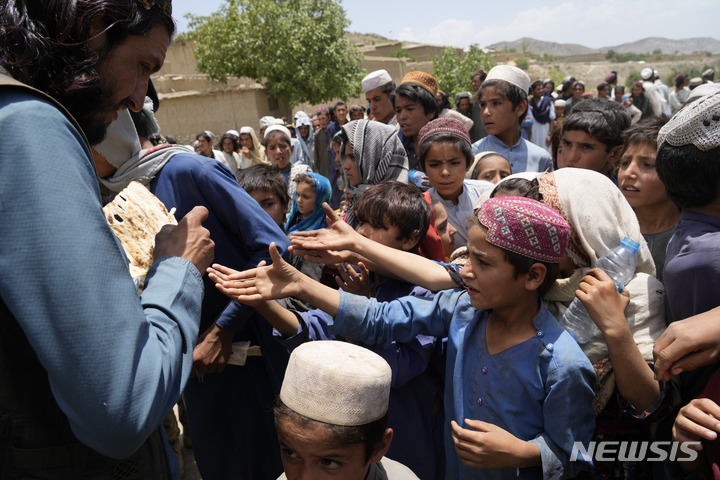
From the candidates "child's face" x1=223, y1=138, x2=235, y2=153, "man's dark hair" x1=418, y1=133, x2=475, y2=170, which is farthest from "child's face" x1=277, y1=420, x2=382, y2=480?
"child's face" x1=223, y1=138, x2=235, y2=153

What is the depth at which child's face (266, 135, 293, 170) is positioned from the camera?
6.33m

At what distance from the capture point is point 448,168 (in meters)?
3.27

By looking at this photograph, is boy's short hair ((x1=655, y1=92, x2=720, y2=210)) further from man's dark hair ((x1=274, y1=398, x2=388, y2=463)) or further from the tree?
the tree

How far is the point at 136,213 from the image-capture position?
1.52 m

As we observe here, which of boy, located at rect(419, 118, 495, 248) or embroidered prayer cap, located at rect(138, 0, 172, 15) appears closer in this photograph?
embroidered prayer cap, located at rect(138, 0, 172, 15)

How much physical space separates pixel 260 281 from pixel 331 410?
1.90 ft

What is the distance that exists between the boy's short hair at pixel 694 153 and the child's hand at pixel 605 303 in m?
0.42

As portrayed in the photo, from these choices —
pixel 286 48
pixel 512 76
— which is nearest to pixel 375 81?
pixel 512 76

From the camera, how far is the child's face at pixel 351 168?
3.74m

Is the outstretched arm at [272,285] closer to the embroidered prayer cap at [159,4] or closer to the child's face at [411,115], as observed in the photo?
the embroidered prayer cap at [159,4]

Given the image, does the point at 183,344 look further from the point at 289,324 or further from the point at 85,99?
the point at 289,324

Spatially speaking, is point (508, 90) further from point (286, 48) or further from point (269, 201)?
point (286, 48)

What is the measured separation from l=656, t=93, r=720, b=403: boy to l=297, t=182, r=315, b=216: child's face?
103 inches

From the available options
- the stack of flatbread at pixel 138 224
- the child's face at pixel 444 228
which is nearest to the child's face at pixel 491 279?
the stack of flatbread at pixel 138 224
